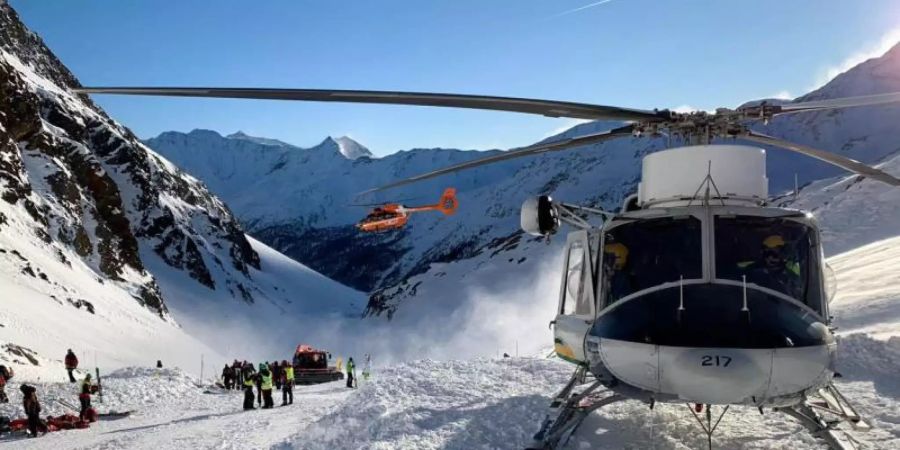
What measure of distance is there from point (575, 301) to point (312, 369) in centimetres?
3058

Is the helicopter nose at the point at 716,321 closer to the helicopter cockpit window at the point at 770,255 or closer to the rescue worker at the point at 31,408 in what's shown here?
the helicopter cockpit window at the point at 770,255

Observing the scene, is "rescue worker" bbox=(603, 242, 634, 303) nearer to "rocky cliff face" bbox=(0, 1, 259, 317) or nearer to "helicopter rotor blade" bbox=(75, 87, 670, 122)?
"helicopter rotor blade" bbox=(75, 87, 670, 122)

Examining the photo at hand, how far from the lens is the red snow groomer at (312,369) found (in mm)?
35812

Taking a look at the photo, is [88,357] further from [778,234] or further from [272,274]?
[272,274]

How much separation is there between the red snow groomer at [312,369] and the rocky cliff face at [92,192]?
2396cm

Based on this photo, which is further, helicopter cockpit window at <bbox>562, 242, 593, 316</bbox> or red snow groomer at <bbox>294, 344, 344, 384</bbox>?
red snow groomer at <bbox>294, 344, 344, 384</bbox>

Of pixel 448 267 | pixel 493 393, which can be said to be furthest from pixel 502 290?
pixel 493 393

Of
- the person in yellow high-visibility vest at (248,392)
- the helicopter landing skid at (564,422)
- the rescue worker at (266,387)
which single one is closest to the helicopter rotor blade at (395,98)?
the helicopter landing skid at (564,422)

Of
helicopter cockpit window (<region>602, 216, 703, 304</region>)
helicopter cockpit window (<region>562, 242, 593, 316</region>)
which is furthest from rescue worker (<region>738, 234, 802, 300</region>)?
helicopter cockpit window (<region>562, 242, 593, 316</region>)

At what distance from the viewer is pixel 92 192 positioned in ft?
249

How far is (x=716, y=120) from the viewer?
7020mm

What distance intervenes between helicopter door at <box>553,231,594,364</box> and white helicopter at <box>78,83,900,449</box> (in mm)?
40

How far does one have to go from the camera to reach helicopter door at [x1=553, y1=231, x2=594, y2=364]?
25.1 feet

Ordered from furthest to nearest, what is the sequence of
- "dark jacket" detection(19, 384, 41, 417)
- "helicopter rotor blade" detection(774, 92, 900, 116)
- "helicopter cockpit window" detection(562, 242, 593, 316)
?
"dark jacket" detection(19, 384, 41, 417) → "helicopter cockpit window" detection(562, 242, 593, 316) → "helicopter rotor blade" detection(774, 92, 900, 116)
